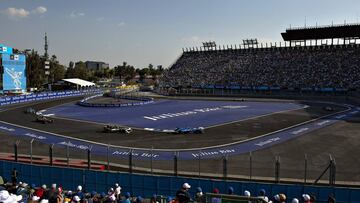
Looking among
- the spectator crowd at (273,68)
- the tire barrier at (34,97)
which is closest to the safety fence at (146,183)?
the tire barrier at (34,97)

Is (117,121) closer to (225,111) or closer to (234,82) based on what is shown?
(225,111)

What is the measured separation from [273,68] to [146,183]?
104 m

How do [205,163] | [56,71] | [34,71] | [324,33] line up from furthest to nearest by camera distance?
[56,71] → [34,71] → [324,33] → [205,163]

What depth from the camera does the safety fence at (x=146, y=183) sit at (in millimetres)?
17219

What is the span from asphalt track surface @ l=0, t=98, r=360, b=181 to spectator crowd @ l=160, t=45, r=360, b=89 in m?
50.1

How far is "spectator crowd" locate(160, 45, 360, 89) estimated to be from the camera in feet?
339

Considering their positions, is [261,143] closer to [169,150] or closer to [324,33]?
[169,150]

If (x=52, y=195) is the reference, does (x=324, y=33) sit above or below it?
above

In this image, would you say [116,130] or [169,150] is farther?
[116,130]

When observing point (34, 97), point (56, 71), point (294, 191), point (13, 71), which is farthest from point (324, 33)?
point (56, 71)

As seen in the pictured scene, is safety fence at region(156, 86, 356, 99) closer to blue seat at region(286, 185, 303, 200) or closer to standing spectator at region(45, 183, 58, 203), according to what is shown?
blue seat at region(286, 185, 303, 200)

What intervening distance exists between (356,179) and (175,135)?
21003 millimetres

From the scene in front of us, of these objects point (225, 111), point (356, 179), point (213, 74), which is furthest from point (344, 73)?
point (356, 179)

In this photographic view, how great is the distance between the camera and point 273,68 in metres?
117
